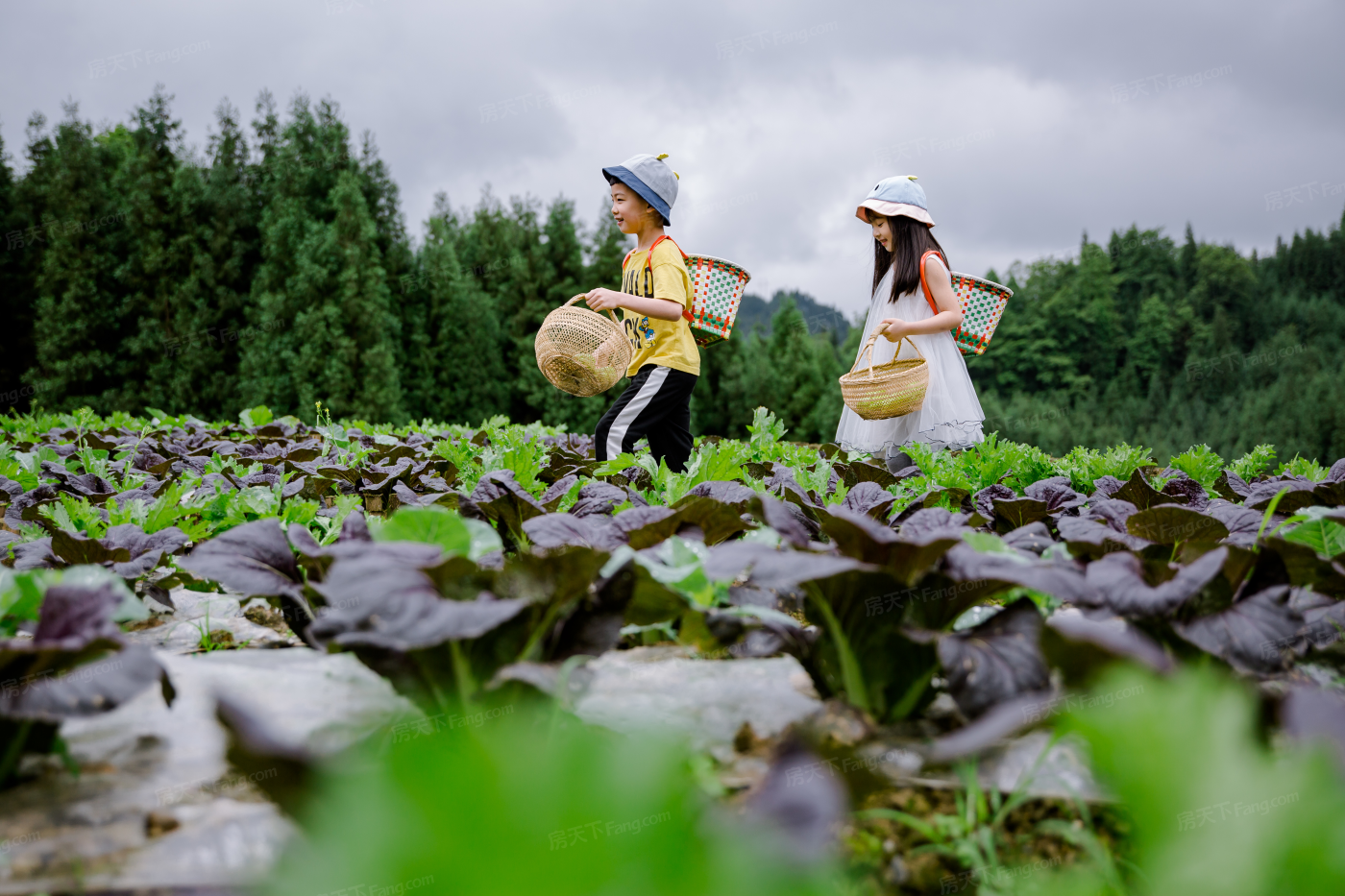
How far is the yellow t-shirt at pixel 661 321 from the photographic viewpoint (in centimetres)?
435

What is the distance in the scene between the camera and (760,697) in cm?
117

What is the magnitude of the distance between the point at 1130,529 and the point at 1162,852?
3.46 ft

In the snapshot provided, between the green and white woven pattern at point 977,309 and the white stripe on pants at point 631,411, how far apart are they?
2230mm

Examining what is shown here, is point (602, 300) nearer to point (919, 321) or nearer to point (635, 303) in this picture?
point (635, 303)

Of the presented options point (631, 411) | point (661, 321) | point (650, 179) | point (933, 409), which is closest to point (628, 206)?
point (650, 179)

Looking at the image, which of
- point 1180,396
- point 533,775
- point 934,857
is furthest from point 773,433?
point 1180,396

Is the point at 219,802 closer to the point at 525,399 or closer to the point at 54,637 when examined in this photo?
the point at 54,637

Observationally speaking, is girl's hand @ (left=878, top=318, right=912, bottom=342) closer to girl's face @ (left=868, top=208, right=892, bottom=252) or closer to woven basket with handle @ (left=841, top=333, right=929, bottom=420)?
woven basket with handle @ (left=841, top=333, right=929, bottom=420)

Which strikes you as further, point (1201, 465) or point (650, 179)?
point (650, 179)

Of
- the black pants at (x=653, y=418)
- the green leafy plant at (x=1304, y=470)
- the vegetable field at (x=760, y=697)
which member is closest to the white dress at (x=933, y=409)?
the black pants at (x=653, y=418)

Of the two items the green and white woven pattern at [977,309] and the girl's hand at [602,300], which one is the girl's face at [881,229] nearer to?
the green and white woven pattern at [977,309]

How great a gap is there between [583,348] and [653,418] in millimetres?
611

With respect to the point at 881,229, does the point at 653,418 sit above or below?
below

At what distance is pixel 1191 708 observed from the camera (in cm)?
71
